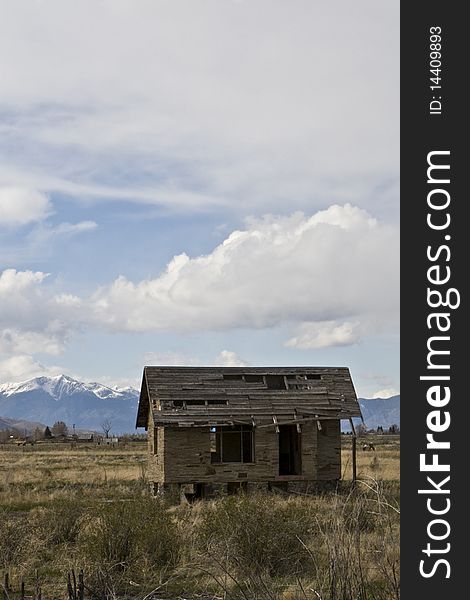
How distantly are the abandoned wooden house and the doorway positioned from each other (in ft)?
1.57

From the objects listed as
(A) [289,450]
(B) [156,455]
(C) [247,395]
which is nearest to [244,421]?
(C) [247,395]

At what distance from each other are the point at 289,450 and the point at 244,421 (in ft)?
16.6

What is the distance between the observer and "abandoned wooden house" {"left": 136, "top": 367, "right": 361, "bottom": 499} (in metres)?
22.5

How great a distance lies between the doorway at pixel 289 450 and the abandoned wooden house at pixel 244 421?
1.57 ft

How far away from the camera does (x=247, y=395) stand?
23.4 meters

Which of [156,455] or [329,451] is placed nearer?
[329,451]

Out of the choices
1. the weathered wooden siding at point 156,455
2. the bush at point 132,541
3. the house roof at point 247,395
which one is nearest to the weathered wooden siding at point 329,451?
the house roof at point 247,395

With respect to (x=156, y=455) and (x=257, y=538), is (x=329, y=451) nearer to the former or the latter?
(x=156, y=455)

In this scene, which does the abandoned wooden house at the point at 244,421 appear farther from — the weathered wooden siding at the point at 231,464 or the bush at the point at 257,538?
the bush at the point at 257,538

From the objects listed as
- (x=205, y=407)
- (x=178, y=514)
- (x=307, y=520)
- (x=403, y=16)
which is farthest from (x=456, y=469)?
(x=205, y=407)

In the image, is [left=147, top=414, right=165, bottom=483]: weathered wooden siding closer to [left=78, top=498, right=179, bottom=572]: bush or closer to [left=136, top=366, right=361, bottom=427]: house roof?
[left=136, top=366, right=361, bottom=427]: house roof

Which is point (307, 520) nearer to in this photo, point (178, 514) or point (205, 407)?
point (178, 514)

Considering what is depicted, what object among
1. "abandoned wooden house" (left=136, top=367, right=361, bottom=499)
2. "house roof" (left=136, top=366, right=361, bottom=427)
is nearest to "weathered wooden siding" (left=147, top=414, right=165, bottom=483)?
"abandoned wooden house" (left=136, top=367, right=361, bottom=499)

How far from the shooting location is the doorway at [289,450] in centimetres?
2492
